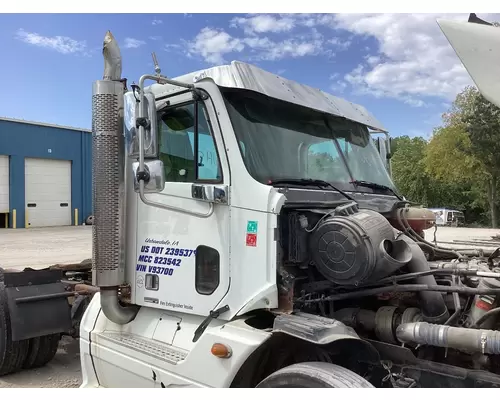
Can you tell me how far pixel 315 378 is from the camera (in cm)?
268

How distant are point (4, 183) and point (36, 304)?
75.1ft

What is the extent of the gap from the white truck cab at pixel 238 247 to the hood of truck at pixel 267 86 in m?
0.01

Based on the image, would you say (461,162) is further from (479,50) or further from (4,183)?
(479,50)

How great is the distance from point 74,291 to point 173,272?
80.3 inches

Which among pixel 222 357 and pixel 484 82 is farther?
pixel 222 357

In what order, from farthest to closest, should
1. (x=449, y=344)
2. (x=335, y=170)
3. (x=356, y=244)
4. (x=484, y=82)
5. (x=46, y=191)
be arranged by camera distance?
1. (x=46, y=191)
2. (x=335, y=170)
3. (x=356, y=244)
4. (x=449, y=344)
5. (x=484, y=82)

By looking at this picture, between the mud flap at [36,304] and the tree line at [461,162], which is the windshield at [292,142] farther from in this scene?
the mud flap at [36,304]

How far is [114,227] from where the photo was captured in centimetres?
373

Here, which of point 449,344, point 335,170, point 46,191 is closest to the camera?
point 449,344

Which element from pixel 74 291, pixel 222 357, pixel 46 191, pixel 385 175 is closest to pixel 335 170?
pixel 385 175

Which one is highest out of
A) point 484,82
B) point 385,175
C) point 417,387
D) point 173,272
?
point 484,82

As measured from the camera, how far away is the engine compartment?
2.88 meters

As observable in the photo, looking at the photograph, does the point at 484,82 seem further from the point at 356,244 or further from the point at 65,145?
the point at 65,145

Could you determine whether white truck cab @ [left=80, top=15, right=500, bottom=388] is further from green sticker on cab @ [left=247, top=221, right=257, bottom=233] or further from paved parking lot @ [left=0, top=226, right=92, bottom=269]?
paved parking lot @ [left=0, top=226, right=92, bottom=269]
